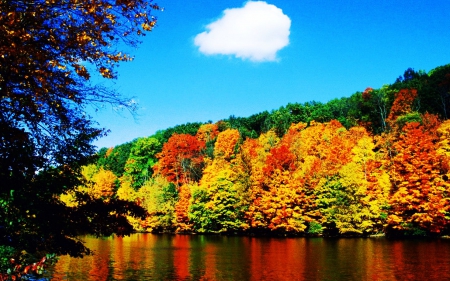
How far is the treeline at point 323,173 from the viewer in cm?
4025

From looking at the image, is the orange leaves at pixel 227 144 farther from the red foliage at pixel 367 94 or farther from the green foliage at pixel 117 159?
the green foliage at pixel 117 159

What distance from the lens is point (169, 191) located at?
66.5 meters

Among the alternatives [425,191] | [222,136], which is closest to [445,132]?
[425,191]

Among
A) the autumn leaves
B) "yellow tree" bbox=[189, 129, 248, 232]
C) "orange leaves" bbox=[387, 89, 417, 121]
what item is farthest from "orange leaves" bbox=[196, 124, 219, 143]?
"orange leaves" bbox=[387, 89, 417, 121]

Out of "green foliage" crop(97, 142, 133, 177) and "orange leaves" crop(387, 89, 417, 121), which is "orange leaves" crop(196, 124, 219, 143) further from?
"orange leaves" crop(387, 89, 417, 121)

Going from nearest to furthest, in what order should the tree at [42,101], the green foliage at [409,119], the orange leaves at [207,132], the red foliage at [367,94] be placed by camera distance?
the tree at [42,101]
the green foliage at [409,119]
the red foliage at [367,94]
the orange leaves at [207,132]

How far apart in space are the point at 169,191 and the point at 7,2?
200 feet

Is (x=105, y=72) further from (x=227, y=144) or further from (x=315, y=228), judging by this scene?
(x=227, y=144)

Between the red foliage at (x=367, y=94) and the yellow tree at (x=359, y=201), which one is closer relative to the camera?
the yellow tree at (x=359, y=201)

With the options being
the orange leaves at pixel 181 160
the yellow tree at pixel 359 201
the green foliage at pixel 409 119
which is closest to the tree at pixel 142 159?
the orange leaves at pixel 181 160

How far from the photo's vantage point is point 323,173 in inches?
1853

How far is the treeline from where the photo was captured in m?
40.2

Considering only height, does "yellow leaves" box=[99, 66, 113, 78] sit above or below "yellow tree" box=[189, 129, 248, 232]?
above

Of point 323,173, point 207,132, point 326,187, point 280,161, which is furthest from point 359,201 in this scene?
point 207,132
